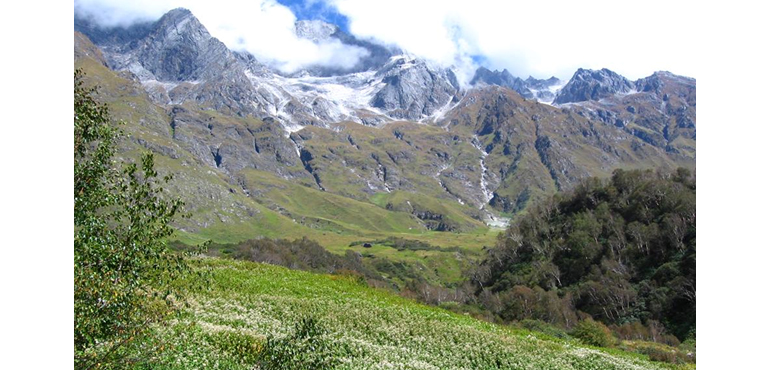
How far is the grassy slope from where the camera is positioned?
18734 millimetres

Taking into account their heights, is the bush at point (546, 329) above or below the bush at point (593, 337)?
below

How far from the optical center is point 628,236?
119 metres

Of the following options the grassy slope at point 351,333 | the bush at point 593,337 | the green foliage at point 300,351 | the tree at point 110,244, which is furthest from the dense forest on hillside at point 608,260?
the tree at point 110,244

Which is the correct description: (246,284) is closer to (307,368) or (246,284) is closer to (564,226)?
(307,368)

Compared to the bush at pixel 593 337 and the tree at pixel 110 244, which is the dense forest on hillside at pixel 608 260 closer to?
the bush at pixel 593 337

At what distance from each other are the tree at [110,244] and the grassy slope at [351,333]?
3016mm

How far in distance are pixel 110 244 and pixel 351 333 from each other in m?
14.7

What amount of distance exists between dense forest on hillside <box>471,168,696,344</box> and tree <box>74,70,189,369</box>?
225 ft

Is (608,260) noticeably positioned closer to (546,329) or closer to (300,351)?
(546,329)

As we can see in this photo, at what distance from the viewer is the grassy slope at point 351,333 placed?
18.7m

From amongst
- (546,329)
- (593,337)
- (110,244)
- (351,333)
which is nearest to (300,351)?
(110,244)

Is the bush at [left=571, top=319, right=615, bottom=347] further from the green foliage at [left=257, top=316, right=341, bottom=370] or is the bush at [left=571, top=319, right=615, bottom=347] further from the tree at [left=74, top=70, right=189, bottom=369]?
the tree at [left=74, top=70, right=189, bottom=369]
